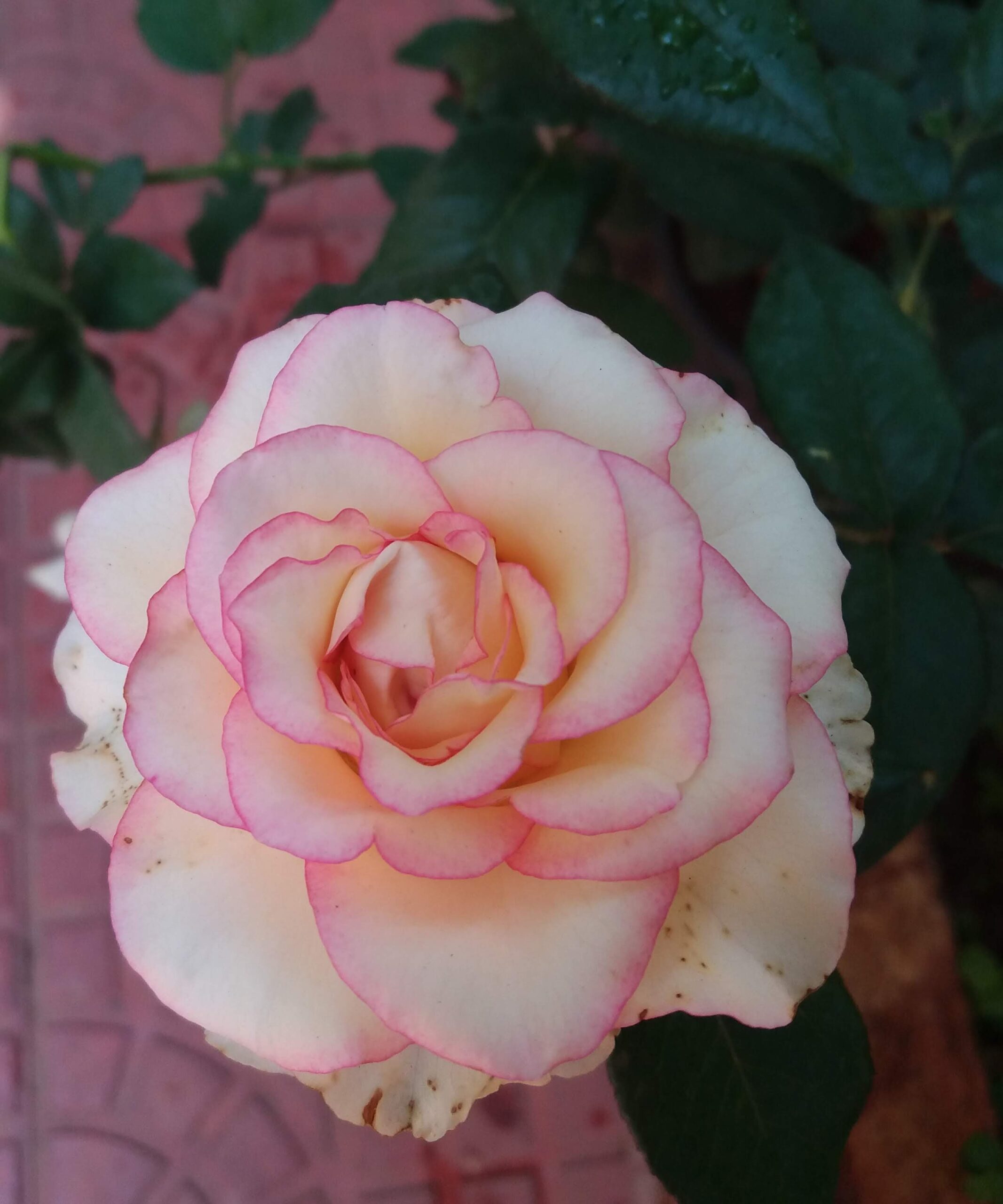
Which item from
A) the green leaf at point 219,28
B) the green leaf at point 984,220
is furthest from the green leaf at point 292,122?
the green leaf at point 984,220

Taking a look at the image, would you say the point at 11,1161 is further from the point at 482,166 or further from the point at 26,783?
the point at 482,166

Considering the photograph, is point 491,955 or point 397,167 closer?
point 491,955

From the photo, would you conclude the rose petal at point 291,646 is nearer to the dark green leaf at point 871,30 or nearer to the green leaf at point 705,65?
the green leaf at point 705,65

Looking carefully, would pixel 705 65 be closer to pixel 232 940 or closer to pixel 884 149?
pixel 884 149

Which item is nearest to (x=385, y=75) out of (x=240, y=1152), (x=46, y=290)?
(x=46, y=290)

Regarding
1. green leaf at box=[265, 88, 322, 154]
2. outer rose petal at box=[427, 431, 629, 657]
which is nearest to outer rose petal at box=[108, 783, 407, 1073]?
outer rose petal at box=[427, 431, 629, 657]

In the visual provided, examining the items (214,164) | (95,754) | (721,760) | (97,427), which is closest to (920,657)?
(721,760)

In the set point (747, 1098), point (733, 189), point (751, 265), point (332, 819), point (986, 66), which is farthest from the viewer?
point (751, 265)
